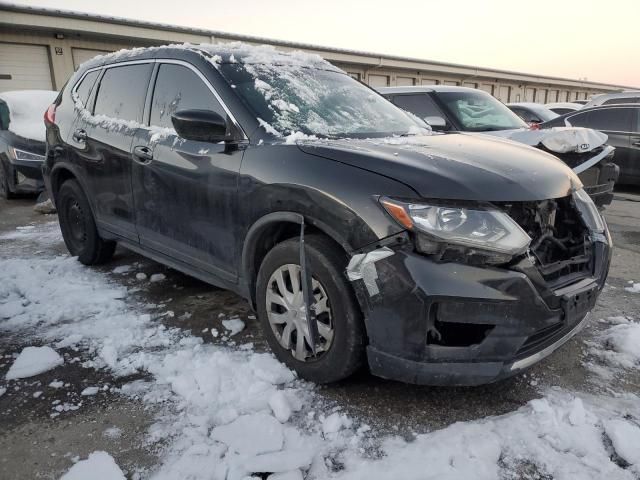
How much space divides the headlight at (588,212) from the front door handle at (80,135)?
372 centimetres

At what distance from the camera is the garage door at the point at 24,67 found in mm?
14977

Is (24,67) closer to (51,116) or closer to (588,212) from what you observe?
(51,116)

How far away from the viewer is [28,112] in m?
8.75

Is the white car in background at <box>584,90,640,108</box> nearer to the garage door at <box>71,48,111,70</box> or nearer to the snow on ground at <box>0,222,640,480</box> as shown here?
the snow on ground at <box>0,222,640,480</box>

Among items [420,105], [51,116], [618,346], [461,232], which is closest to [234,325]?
[461,232]

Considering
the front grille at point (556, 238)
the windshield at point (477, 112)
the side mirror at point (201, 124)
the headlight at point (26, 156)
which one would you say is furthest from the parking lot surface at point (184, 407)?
the headlight at point (26, 156)

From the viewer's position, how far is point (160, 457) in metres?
2.06

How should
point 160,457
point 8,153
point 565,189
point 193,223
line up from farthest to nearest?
point 8,153 < point 193,223 < point 565,189 < point 160,457

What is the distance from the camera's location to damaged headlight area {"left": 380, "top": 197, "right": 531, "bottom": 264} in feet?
6.63

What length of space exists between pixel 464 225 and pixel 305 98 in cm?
151

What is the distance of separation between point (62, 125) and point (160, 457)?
3.51m

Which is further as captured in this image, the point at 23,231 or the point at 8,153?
the point at 8,153

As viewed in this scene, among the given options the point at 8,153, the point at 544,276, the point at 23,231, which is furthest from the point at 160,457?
the point at 8,153

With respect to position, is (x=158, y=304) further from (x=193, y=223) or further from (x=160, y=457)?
(x=160, y=457)
